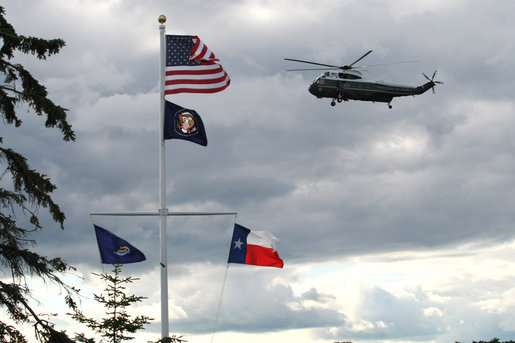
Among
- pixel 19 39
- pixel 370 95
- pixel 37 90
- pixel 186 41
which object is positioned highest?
pixel 370 95

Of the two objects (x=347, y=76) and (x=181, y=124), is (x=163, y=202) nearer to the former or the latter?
(x=181, y=124)

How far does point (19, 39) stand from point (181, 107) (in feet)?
19.9

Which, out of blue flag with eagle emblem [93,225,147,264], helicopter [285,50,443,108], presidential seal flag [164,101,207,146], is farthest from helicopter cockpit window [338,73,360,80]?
blue flag with eagle emblem [93,225,147,264]

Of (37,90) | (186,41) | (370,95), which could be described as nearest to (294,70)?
(370,95)

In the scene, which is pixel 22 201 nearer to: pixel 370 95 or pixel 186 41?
pixel 186 41

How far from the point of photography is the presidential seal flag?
21969mm

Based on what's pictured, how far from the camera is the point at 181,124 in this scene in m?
22.0

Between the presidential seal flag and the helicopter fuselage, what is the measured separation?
38.3m

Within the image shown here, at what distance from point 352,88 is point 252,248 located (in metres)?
40.1

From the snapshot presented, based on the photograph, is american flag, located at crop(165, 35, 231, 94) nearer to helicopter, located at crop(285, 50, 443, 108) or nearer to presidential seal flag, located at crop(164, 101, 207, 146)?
presidential seal flag, located at crop(164, 101, 207, 146)

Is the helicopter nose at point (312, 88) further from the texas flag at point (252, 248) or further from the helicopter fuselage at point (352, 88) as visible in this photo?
the texas flag at point (252, 248)

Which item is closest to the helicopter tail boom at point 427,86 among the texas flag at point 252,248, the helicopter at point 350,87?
the helicopter at point 350,87

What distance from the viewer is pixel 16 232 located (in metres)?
17.0

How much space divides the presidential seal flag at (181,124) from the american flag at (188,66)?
67 centimetres
